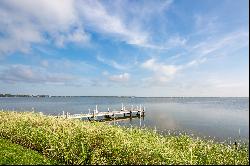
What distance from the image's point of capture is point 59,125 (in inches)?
855

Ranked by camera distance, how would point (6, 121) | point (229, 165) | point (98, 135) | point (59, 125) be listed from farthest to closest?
1. point (6, 121)
2. point (59, 125)
3. point (98, 135)
4. point (229, 165)

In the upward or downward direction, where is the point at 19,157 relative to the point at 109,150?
downward

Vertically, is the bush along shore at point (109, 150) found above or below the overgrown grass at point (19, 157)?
above

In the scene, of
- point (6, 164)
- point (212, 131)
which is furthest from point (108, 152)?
point (212, 131)

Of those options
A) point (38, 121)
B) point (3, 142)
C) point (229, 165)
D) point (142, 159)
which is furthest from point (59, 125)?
point (229, 165)

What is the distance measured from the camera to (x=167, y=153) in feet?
43.2

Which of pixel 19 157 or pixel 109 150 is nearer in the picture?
pixel 19 157

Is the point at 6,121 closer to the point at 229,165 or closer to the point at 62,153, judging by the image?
the point at 62,153

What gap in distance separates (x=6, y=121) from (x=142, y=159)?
1509 centimetres

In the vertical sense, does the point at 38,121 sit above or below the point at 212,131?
above

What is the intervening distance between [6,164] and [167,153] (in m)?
7.16

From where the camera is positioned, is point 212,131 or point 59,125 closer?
point 59,125

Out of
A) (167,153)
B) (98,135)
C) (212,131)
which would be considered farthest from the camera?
(212,131)

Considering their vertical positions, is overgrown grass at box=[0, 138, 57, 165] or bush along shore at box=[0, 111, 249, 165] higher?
bush along shore at box=[0, 111, 249, 165]
